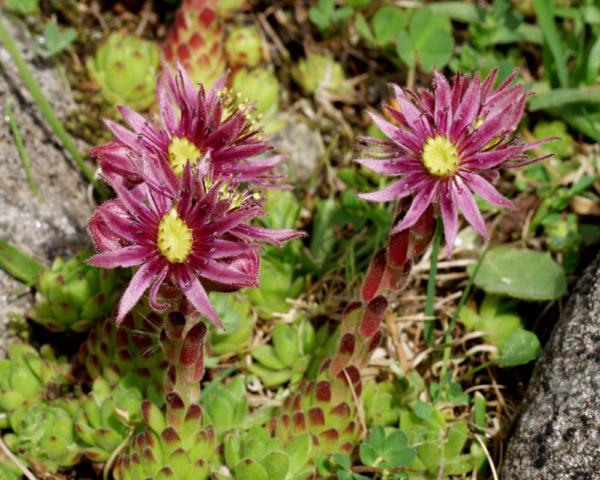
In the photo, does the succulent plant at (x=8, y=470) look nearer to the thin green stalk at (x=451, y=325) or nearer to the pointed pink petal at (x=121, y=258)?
the pointed pink petal at (x=121, y=258)

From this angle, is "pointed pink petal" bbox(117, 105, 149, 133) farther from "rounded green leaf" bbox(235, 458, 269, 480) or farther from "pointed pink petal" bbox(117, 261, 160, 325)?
"rounded green leaf" bbox(235, 458, 269, 480)

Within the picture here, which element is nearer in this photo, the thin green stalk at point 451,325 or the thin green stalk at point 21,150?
the thin green stalk at point 451,325

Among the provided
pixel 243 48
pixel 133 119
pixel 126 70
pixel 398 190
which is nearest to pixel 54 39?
pixel 126 70

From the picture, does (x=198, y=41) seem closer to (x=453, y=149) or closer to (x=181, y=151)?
(x=181, y=151)

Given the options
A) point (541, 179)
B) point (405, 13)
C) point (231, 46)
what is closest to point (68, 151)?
point (231, 46)

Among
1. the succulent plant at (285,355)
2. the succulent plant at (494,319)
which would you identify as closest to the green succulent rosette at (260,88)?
the succulent plant at (285,355)

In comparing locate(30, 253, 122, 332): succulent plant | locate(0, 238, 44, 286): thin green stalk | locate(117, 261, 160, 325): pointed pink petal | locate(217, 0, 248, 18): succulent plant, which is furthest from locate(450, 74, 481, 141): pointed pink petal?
locate(217, 0, 248, 18): succulent plant
